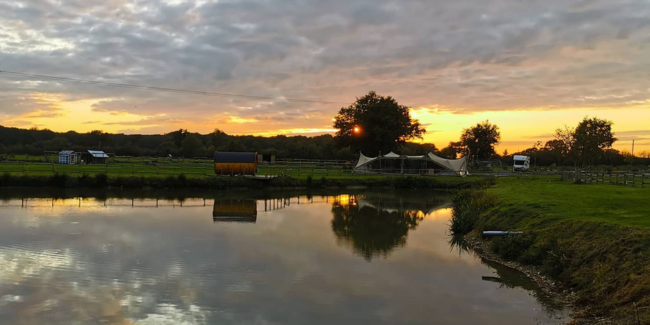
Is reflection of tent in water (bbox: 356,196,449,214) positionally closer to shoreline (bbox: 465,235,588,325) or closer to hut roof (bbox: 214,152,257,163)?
hut roof (bbox: 214,152,257,163)

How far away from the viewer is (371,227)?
18781 millimetres

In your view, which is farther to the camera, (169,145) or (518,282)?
(169,145)

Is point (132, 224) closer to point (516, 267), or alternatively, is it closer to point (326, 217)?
point (326, 217)

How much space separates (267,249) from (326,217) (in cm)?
779

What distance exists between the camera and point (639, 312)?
6.92 metres

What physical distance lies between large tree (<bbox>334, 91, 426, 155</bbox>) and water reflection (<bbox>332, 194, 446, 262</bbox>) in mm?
26941

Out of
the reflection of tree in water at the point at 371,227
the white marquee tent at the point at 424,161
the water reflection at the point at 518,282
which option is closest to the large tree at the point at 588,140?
the white marquee tent at the point at 424,161

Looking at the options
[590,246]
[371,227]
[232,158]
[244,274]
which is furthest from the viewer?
[232,158]

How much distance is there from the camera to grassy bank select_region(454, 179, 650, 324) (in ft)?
25.8

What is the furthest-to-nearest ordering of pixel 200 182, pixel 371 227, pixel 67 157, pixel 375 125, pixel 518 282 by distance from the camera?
1. pixel 375 125
2. pixel 67 157
3. pixel 200 182
4. pixel 371 227
5. pixel 518 282

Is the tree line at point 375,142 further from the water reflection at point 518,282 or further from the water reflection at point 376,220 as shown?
the water reflection at point 518,282

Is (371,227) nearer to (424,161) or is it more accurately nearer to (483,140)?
(424,161)

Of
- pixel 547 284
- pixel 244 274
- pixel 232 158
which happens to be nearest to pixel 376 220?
pixel 244 274

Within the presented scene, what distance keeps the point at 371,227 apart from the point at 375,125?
41.0m
